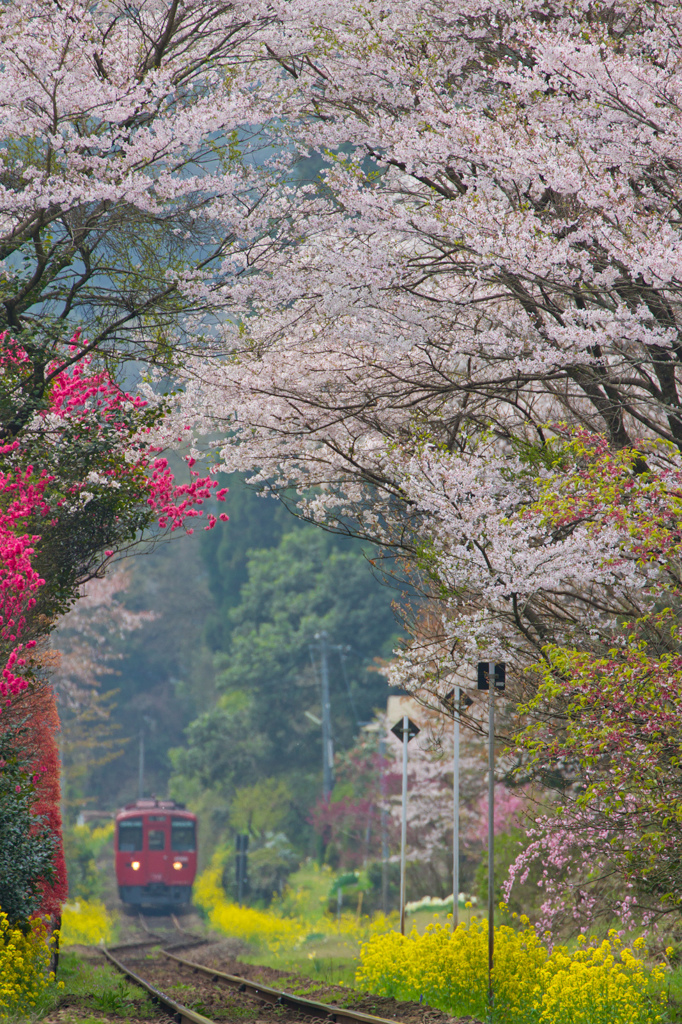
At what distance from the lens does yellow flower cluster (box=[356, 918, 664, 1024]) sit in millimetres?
8102

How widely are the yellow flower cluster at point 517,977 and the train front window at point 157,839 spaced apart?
73.8 feet

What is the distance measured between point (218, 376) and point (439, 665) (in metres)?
3.91

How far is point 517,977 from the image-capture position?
9820 mm

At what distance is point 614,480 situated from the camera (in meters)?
7.50

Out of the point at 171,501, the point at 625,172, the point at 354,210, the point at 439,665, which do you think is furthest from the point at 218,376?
the point at 625,172

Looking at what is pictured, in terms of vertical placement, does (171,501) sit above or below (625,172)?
below

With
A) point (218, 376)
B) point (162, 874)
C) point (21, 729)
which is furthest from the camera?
point (162, 874)

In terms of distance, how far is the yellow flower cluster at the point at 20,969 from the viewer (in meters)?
9.30

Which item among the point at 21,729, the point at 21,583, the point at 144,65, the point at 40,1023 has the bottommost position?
the point at 40,1023

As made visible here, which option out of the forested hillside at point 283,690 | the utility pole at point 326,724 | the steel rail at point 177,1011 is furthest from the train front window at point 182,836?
the steel rail at point 177,1011

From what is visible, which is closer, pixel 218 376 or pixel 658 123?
pixel 658 123

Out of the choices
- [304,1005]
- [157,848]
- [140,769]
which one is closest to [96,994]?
[304,1005]

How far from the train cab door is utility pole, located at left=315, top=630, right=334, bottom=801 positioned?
838 cm

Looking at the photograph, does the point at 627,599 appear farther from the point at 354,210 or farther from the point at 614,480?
the point at 354,210
